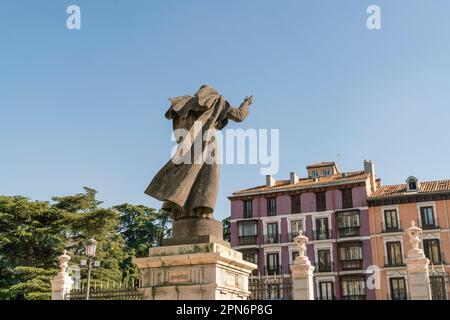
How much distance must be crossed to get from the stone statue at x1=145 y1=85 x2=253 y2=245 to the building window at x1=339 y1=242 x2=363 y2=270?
115ft

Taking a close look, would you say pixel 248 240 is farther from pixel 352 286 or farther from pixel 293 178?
pixel 352 286

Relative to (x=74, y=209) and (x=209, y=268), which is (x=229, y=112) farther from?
(x=74, y=209)

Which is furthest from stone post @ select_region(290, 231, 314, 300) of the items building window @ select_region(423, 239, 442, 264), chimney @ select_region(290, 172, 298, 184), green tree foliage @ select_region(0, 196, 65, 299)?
chimney @ select_region(290, 172, 298, 184)

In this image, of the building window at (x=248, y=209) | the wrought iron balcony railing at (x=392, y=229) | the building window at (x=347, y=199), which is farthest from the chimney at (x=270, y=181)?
the wrought iron balcony railing at (x=392, y=229)

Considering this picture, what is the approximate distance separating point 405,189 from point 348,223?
5.66 m

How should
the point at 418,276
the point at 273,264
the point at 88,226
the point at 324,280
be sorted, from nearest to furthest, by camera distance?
the point at 418,276 < the point at 88,226 < the point at 324,280 < the point at 273,264

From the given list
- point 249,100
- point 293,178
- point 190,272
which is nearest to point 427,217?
point 293,178

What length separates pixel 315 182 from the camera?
1716 inches

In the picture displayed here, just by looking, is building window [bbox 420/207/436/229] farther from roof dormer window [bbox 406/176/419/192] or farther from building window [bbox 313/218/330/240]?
building window [bbox 313/218/330/240]

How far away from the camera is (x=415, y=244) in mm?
14773

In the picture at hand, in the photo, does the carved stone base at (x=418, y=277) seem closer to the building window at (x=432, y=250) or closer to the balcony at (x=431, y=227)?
the building window at (x=432, y=250)

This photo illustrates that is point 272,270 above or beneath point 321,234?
beneath

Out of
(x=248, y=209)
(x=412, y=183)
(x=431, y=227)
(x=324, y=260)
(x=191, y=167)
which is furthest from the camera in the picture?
(x=248, y=209)

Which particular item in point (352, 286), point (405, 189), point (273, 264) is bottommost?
point (352, 286)
